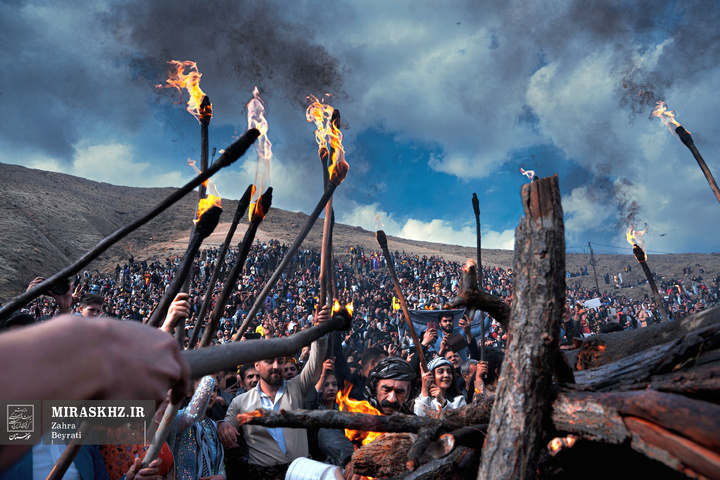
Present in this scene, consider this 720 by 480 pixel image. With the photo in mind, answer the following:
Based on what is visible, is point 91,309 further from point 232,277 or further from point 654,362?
point 654,362

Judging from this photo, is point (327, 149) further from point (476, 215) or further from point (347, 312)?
point (476, 215)

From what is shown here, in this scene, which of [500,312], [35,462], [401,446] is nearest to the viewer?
[500,312]

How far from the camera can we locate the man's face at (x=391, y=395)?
4164 mm

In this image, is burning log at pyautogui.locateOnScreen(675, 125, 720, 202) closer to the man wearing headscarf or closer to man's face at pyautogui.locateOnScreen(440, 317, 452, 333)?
the man wearing headscarf

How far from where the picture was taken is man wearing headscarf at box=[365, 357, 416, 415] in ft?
13.7

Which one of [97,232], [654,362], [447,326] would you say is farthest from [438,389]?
[97,232]

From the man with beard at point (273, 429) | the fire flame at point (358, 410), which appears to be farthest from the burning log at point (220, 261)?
the fire flame at point (358, 410)

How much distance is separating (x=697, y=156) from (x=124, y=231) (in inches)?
301

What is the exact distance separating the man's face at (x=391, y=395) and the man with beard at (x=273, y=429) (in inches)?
29.7

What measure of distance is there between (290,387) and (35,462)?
241 centimetres

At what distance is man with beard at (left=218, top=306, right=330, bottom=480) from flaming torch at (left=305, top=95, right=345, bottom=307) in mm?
682

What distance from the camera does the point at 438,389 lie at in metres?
4.93

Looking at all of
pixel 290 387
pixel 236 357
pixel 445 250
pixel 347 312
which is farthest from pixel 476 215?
pixel 445 250

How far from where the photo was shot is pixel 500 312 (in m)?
2.06
